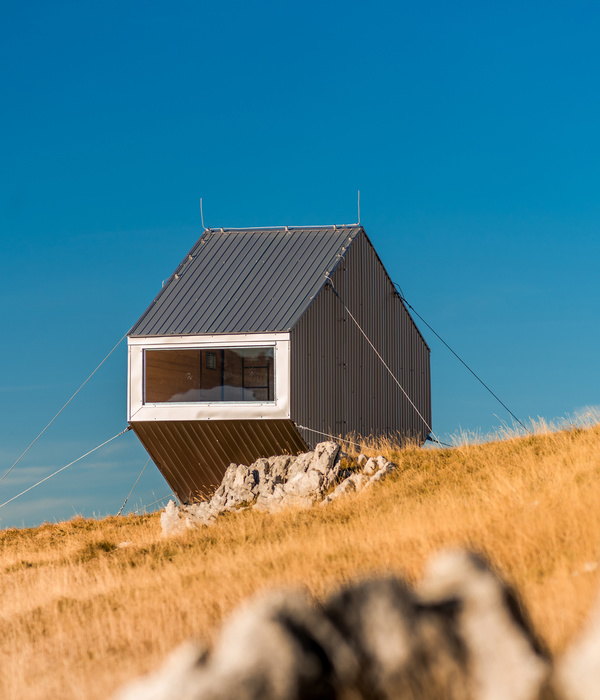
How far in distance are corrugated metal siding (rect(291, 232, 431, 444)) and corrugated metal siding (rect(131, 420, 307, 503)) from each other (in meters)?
0.79

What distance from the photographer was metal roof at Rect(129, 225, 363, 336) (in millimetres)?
20219

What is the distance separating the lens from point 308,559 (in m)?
11.3

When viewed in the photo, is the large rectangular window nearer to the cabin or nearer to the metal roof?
the cabin

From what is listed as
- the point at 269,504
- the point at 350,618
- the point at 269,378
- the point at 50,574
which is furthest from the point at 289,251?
the point at 350,618

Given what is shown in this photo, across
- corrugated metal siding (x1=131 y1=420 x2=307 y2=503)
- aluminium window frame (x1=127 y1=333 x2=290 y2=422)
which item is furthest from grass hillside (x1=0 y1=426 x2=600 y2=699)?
aluminium window frame (x1=127 y1=333 x2=290 y2=422)

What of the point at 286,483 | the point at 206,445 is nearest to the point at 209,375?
the point at 206,445

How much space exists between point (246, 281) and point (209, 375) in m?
3.05

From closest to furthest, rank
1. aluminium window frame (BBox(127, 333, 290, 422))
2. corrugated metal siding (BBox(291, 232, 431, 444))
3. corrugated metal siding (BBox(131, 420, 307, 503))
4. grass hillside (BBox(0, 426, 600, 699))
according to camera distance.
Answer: grass hillside (BBox(0, 426, 600, 699)), aluminium window frame (BBox(127, 333, 290, 422)), corrugated metal siding (BBox(131, 420, 307, 503)), corrugated metal siding (BBox(291, 232, 431, 444))

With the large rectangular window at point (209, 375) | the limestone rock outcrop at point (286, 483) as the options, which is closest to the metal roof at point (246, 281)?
the large rectangular window at point (209, 375)

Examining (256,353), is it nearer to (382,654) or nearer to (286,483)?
(286,483)

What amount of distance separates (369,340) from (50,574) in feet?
38.0

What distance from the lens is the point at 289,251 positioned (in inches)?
907

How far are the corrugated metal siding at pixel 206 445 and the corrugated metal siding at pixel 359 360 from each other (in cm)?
79

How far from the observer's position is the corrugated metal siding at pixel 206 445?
19578 millimetres
